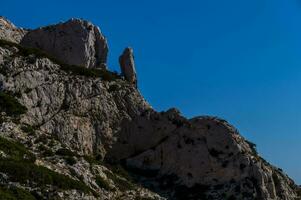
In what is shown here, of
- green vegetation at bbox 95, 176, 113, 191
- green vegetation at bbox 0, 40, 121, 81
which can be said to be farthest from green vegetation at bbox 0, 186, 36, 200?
green vegetation at bbox 0, 40, 121, 81

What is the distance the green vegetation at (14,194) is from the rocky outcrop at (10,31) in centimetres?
4836

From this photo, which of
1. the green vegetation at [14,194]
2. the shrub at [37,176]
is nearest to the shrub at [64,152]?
the shrub at [37,176]

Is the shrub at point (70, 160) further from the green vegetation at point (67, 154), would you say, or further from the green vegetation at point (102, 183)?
the green vegetation at point (102, 183)

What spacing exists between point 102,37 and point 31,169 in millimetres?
52415

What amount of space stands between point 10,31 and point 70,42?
10.8 m

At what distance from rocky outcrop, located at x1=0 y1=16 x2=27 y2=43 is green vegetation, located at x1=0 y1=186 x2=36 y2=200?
48.4 meters

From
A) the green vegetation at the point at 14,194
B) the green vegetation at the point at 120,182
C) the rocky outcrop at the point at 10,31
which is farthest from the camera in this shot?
the rocky outcrop at the point at 10,31

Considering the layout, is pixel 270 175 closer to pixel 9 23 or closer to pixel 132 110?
pixel 132 110

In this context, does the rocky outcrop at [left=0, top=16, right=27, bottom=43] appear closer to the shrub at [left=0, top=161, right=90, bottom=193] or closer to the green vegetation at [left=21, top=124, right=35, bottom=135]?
the green vegetation at [left=21, top=124, right=35, bottom=135]

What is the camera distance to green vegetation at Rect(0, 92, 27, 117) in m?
76.8

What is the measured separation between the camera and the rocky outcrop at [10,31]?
102 m

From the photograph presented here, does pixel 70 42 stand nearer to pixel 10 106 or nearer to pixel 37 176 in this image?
pixel 10 106

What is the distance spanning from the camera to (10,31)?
10444 cm

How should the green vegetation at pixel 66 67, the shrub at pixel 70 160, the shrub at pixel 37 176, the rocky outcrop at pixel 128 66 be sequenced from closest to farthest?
the shrub at pixel 37 176 < the shrub at pixel 70 160 < the green vegetation at pixel 66 67 < the rocky outcrop at pixel 128 66
